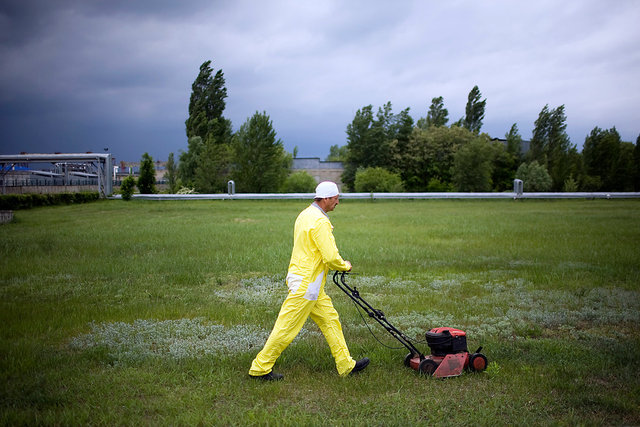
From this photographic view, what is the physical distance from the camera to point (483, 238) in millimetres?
16953

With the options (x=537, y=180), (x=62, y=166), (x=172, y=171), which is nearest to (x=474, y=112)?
(x=537, y=180)

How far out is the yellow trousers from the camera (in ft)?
16.7

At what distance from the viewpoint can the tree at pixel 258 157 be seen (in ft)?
164

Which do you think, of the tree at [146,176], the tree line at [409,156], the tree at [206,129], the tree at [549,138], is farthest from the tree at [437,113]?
the tree at [146,176]

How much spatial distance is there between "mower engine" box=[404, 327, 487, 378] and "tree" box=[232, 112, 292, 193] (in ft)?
149

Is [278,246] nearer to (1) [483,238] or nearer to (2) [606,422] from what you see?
(1) [483,238]

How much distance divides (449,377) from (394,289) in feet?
14.8

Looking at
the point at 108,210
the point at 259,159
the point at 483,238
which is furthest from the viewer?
the point at 259,159

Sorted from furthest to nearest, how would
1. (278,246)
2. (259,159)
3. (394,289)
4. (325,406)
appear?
(259,159) < (278,246) < (394,289) < (325,406)

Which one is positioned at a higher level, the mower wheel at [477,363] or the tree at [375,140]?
the tree at [375,140]

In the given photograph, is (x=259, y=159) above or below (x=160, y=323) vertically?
above

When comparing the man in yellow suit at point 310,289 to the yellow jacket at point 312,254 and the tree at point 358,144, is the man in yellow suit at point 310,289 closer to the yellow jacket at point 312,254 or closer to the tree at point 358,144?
the yellow jacket at point 312,254

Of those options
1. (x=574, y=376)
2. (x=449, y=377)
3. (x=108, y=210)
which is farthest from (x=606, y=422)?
(x=108, y=210)

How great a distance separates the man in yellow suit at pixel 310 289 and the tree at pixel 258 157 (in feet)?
149
